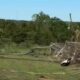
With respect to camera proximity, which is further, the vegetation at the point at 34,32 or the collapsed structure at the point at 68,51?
the vegetation at the point at 34,32

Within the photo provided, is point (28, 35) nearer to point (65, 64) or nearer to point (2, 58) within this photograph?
point (2, 58)

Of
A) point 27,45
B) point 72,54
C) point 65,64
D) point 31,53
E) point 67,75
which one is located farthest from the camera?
point 27,45

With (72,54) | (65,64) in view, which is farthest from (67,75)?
(72,54)

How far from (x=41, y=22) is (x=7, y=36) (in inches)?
98.3

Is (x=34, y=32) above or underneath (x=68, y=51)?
above

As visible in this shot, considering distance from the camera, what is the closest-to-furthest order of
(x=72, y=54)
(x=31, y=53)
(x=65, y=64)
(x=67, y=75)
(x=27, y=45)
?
(x=67, y=75)
(x=65, y=64)
(x=72, y=54)
(x=31, y=53)
(x=27, y=45)

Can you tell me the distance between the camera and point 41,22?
2219 centimetres

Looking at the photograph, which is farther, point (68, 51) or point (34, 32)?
point (34, 32)

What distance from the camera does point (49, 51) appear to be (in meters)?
17.3

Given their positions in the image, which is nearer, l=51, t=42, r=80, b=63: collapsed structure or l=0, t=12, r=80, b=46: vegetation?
l=51, t=42, r=80, b=63: collapsed structure

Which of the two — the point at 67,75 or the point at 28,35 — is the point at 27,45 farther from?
the point at 67,75

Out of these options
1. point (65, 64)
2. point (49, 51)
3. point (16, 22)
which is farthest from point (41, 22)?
point (65, 64)

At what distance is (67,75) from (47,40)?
35.0 ft

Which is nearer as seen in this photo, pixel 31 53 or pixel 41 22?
pixel 31 53
